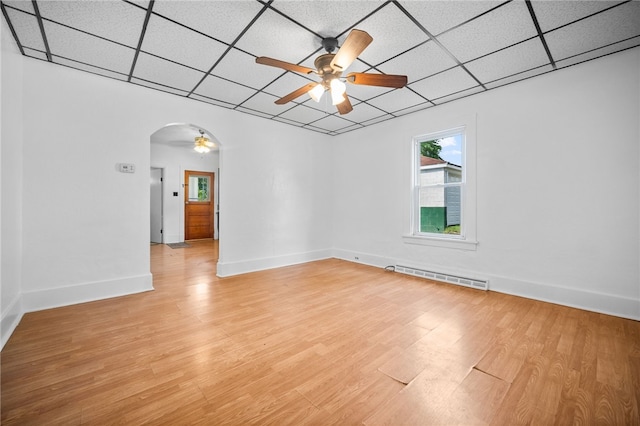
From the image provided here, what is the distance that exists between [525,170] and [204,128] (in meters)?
4.77

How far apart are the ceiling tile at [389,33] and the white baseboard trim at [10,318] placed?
4.06 metres

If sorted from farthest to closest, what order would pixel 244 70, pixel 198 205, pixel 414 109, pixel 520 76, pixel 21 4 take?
1. pixel 198 205
2. pixel 414 109
3. pixel 520 76
4. pixel 244 70
5. pixel 21 4

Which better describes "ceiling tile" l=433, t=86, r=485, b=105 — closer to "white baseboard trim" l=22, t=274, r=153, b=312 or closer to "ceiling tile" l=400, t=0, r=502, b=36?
"ceiling tile" l=400, t=0, r=502, b=36

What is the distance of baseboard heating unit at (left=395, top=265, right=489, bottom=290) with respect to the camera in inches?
151

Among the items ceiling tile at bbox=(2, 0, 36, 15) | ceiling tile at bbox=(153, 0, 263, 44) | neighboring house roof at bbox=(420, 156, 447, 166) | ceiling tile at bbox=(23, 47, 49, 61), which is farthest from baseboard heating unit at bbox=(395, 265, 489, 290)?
ceiling tile at bbox=(23, 47, 49, 61)

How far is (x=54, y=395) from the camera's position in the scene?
5.54ft

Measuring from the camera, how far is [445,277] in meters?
4.18

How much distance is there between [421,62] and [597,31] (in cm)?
157

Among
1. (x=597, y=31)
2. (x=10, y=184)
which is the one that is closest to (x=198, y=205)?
(x=10, y=184)

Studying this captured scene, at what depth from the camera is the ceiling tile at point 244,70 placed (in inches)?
119

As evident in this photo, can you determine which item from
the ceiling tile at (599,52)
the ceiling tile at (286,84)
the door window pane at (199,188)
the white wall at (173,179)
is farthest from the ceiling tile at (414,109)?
the door window pane at (199,188)

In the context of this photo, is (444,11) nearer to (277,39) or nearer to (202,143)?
(277,39)

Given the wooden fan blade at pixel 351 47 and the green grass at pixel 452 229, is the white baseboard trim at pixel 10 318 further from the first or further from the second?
the green grass at pixel 452 229

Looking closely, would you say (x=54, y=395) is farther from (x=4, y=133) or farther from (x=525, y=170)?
(x=525, y=170)
